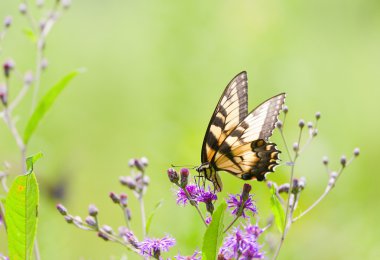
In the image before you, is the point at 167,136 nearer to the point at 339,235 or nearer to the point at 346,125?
the point at 339,235

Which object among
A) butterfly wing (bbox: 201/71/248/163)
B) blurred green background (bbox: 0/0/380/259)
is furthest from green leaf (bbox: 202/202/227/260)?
blurred green background (bbox: 0/0/380/259)

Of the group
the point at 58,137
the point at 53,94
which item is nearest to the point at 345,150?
the point at 58,137

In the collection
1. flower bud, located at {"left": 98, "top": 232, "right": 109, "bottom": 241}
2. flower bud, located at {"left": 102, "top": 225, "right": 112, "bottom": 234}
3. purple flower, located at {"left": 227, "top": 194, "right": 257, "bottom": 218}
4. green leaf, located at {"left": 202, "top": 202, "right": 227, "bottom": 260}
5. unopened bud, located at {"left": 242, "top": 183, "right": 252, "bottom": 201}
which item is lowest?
green leaf, located at {"left": 202, "top": 202, "right": 227, "bottom": 260}

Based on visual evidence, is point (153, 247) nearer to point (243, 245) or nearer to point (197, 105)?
point (243, 245)

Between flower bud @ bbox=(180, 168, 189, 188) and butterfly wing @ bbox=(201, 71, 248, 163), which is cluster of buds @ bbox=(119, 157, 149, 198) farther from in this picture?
flower bud @ bbox=(180, 168, 189, 188)

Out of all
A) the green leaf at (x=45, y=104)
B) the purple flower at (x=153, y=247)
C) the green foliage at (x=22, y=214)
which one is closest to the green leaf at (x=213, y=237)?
the purple flower at (x=153, y=247)
